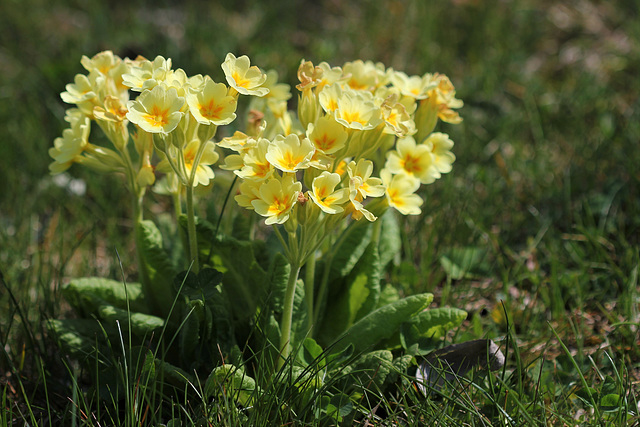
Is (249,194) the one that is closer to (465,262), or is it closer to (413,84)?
(413,84)

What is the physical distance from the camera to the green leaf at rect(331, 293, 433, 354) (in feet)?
5.77

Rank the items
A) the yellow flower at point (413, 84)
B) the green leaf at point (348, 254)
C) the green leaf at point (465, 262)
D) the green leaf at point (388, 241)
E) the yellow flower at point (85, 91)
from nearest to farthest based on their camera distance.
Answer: the yellow flower at point (85, 91), the yellow flower at point (413, 84), the green leaf at point (348, 254), the green leaf at point (388, 241), the green leaf at point (465, 262)

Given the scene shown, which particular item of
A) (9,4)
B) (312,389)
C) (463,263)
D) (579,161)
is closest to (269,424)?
(312,389)

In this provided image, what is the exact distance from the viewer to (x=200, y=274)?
1.72 metres

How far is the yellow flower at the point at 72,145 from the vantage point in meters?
1.73

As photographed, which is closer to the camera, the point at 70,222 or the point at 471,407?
the point at 471,407

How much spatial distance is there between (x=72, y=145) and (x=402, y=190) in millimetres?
914

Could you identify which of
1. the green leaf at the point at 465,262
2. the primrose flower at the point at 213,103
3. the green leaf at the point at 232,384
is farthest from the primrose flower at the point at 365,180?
the green leaf at the point at 465,262

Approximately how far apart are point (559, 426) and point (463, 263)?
833 mm

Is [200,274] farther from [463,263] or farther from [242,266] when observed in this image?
[463,263]

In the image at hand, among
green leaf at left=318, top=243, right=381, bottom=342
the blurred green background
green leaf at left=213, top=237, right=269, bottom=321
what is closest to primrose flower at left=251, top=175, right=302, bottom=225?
green leaf at left=213, top=237, right=269, bottom=321

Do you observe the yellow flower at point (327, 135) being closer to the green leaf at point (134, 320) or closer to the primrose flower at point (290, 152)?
the primrose flower at point (290, 152)

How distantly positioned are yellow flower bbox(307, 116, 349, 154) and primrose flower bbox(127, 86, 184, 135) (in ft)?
1.09

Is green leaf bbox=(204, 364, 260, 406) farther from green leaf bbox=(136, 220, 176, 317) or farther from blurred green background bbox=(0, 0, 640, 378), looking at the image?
blurred green background bbox=(0, 0, 640, 378)
